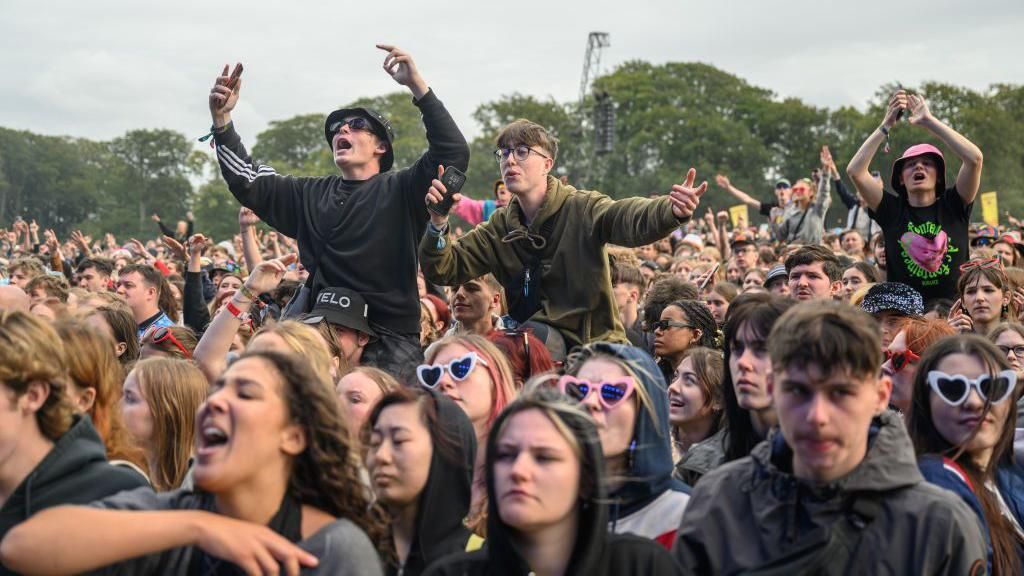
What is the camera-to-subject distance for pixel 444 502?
3.42m

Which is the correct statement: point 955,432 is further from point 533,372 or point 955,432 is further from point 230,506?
point 230,506

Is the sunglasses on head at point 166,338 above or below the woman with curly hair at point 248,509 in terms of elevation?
above

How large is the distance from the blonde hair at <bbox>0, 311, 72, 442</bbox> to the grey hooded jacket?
1.88 meters

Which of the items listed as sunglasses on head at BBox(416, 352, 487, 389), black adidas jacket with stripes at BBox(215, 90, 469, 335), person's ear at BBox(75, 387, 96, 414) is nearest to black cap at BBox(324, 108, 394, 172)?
black adidas jacket with stripes at BBox(215, 90, 469, 335)

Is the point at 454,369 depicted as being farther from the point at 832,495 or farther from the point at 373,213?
the point at 832,495

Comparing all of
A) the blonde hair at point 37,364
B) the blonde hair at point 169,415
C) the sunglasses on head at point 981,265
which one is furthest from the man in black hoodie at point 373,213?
the sunglasses on head at point 981,265

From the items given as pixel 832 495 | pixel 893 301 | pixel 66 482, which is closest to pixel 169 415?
pixel 66 482

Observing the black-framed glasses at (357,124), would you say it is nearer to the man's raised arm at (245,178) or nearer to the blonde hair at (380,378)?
the man's raised arm at (245,178)

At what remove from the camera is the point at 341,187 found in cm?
599

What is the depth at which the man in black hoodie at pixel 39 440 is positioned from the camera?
306 centimetres

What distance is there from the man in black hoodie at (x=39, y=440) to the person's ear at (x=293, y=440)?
56 cm

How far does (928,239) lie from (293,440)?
5.00 metres

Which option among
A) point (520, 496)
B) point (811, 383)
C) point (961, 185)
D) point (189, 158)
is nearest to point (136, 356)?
point (520, 496)

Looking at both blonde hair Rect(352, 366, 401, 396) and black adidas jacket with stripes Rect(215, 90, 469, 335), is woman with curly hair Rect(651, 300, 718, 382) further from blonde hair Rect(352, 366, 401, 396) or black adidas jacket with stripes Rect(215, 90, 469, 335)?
blonde hair Rect(352, 366, 401, 396)
